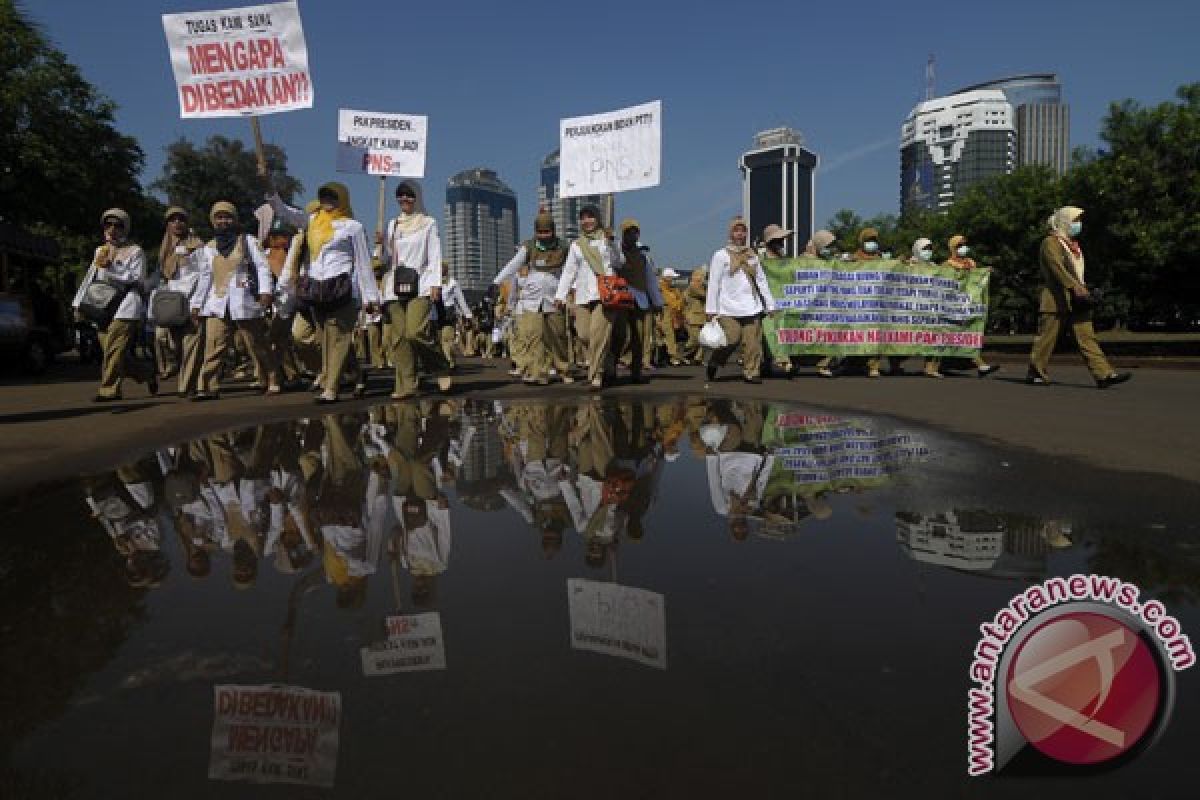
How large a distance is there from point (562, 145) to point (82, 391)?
6.99 metres

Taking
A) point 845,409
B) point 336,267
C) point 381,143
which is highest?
point 381,143

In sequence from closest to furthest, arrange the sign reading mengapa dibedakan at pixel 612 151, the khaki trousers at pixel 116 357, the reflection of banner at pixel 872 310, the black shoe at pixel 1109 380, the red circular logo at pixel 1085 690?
1. the red circular logo at pixel 1085 690
2. the khaki trousers at pixel 116 357
3. the black shoe at pixel 1109 380
4. the sign reading mengapa dibedakan at pixel 612 151
5. the reflection of banner at pixel 872 310

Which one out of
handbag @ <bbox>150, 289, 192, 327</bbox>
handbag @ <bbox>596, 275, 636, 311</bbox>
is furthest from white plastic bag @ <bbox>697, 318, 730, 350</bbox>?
handbag @ <bbox>150, 289, 192, 327</bbox>

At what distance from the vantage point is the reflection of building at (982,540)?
2438 millimetres

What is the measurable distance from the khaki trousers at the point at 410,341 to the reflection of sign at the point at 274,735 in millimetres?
6473

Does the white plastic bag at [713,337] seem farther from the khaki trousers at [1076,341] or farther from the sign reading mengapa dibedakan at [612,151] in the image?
the khaki trousers at [1076,341]

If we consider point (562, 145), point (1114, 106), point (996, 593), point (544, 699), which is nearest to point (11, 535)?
point (544, 699)

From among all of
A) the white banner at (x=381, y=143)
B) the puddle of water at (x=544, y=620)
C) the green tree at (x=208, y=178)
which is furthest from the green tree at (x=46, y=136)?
the puddle of water at (x=544, y=620)

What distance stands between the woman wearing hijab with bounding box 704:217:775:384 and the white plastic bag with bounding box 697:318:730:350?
0.18m

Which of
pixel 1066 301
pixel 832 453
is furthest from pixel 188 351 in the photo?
pixel 1066 301

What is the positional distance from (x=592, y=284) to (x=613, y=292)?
0.40 m

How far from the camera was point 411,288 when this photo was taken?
25.9 ft

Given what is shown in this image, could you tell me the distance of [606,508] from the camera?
3.19 metres

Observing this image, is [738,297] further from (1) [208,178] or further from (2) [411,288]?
(1) [208,178]
